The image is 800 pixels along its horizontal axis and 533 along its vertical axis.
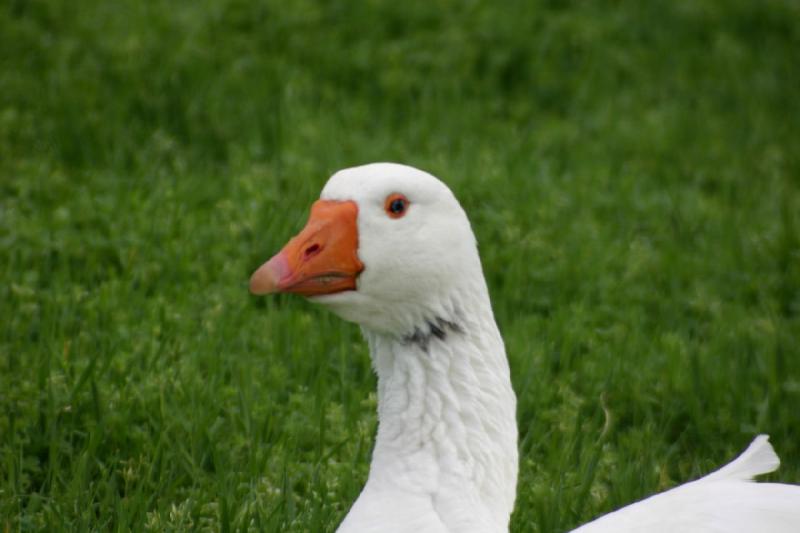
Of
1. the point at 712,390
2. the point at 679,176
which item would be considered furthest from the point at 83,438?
the point at 679,176

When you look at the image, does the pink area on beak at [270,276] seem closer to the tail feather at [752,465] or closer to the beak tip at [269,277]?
the beak tip at [269,277]

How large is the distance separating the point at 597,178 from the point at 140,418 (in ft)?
11.1

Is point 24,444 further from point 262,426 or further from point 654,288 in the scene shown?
point 654,288

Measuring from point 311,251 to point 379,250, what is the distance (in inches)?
7.3

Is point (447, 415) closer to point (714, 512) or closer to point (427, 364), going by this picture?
point (427, 364)

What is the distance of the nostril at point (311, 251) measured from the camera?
3580 millimetres

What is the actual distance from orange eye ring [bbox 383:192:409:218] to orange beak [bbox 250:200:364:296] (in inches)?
3.5

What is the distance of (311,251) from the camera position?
3.59 meters

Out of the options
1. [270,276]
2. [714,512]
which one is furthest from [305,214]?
[714,512]

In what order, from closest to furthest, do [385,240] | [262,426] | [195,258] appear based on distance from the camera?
[385,240] → [262,426] → [195,258]

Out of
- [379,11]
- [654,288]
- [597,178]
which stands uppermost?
[379,11]

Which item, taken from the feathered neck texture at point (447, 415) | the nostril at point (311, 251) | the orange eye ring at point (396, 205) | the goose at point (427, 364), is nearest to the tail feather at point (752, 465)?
the goose at point (427, 364)

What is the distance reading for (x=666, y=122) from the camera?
Result: 8.23 meters

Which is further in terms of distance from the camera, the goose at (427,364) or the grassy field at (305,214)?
the grassy field at (305,214)
